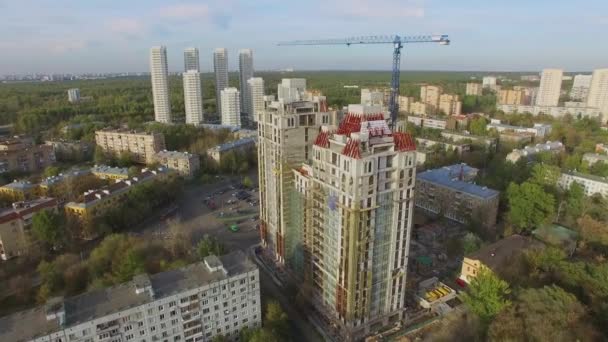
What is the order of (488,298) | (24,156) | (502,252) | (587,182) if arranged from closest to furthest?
(488,298), (502,252), (587,182), (24,156)

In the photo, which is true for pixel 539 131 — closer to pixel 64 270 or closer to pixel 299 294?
pixel 299 294

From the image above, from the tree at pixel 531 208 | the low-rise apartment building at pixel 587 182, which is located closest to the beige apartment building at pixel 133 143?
the tree at pixel 531 208

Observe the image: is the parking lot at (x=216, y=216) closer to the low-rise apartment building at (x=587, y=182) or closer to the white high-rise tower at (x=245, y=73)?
the low-rise apartment building at (x=587, y=182)

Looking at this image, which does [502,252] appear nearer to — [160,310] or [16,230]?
[160,310]

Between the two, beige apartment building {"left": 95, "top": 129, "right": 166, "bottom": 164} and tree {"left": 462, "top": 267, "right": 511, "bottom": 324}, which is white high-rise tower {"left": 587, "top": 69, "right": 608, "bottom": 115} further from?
beige apartment building {"left": 95, "top": 129, "right": 166, "bottom": 164}

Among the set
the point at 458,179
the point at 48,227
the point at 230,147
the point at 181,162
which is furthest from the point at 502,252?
the point at 230,147

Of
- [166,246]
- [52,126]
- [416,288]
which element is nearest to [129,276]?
[166,246]

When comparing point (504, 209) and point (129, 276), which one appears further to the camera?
point (504, 209)
